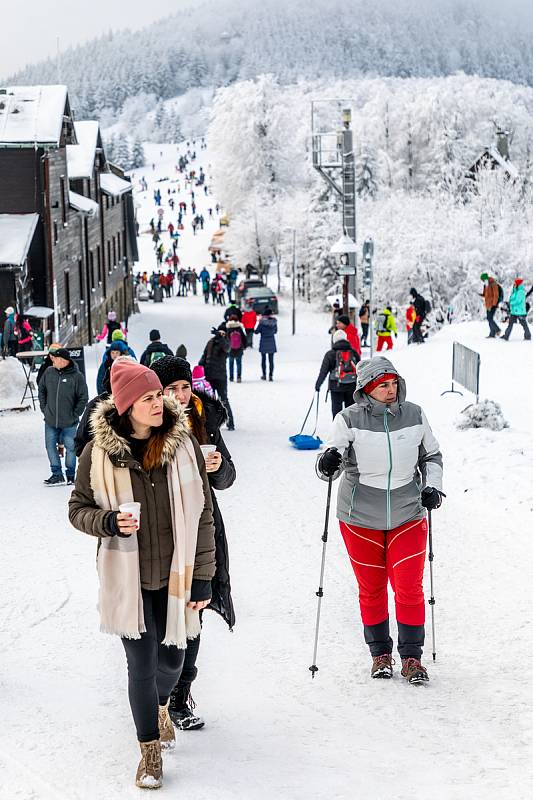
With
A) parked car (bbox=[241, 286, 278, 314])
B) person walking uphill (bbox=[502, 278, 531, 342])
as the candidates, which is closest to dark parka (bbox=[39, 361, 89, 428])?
person walking uphill (bbox=[502, 278, 531, 342])

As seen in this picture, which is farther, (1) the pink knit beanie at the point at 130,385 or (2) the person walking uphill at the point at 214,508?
(2) the person walking uphill at the point at 214,508

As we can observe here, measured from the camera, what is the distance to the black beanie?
5.34m

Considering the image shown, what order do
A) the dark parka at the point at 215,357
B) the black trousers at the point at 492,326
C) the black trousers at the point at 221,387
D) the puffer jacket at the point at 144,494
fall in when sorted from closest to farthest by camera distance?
the puffer jacket at the point at 144,494 → the dark parka at the point at 215,357 → the black trousers at the point at 221,387 → the black trousers at the point at 492,326

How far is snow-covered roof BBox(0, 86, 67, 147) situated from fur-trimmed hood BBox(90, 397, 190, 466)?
2613 cm

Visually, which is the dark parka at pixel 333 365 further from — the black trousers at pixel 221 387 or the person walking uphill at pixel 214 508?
the person walking uphill at pixel 214 508

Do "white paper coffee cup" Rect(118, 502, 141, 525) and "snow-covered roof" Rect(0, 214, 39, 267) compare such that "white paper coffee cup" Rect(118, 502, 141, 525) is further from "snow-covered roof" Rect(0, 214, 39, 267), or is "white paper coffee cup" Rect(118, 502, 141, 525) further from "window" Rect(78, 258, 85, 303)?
"window" Rect(78, 258, 85, 303)

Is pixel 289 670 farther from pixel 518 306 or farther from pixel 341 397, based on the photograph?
pixel 518 306

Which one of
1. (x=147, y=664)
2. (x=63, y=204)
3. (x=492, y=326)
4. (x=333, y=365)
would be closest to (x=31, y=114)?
(x=63, y=204)

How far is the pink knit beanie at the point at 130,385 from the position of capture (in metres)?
4.43

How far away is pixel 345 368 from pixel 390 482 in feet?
26.9

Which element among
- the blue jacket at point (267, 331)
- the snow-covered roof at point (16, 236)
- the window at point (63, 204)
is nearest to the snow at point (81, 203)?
the window at point (63, 204)

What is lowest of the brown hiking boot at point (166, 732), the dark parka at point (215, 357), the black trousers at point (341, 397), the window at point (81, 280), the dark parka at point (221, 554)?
the window at point (81, 280)

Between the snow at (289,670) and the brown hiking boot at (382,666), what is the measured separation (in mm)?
60

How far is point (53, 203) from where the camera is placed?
30.9 metres
